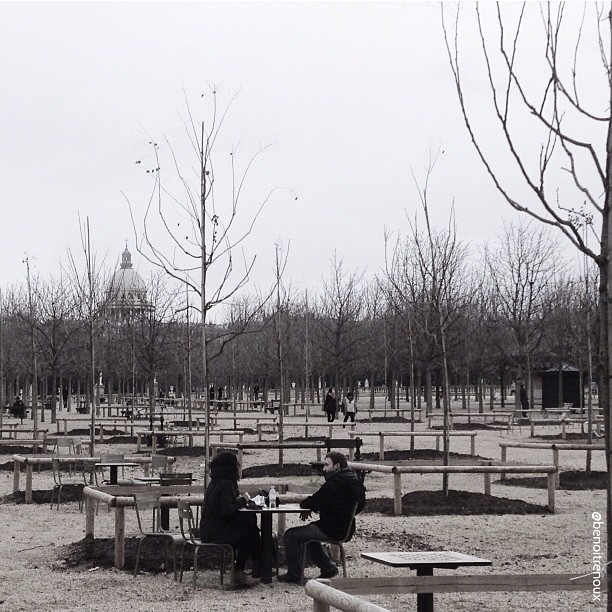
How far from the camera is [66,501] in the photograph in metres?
16.4

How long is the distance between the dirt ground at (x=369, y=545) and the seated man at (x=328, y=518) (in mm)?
308

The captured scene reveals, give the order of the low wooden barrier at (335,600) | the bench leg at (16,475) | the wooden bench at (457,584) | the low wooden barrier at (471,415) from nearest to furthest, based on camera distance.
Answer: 1. the low wooden barrier at (335,600)
2. the wooden bench at (457,584)
3. the bench leg at (16,475)
4. the low wooden barrier at (471,415)

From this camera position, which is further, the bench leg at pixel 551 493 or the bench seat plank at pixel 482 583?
the bench leg at pixel 551 493

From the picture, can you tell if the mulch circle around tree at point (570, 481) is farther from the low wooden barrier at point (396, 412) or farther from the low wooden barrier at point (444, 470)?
the low wooden barrier at point (396, 412)

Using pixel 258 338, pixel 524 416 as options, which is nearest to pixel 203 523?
pixel 524 416

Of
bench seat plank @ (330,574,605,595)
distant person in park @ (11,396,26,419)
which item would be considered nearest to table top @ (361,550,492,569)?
bench seat plank @ (330,574,605,595)

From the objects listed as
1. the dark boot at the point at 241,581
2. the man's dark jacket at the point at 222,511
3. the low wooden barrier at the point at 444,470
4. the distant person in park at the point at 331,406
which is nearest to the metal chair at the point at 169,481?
the low wooden barrier at the point at 444,470

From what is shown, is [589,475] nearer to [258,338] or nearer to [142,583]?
[142,583]

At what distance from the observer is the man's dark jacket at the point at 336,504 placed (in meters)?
9.93

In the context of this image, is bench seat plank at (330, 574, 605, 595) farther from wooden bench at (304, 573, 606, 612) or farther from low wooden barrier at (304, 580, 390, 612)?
Result: low wooden barrier at (304, 580, 390, 612)

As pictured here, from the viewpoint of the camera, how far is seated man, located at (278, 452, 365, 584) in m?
9.91

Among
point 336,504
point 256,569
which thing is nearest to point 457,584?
point 336,504

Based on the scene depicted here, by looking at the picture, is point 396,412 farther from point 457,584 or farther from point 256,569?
point 457,584

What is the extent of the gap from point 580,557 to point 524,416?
35.1 metres
